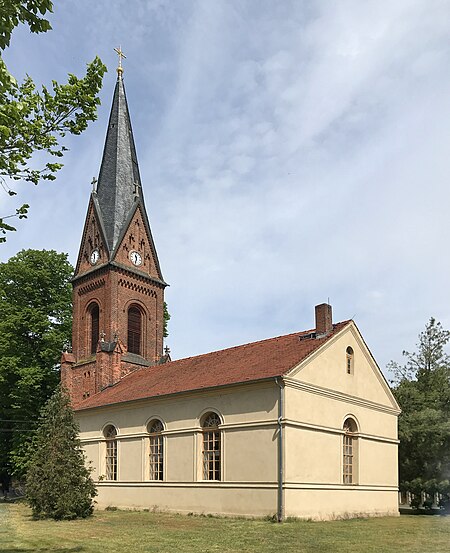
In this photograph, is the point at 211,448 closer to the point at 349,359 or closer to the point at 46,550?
the point at 349,359

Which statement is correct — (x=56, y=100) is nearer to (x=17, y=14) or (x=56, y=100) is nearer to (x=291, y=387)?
(x=17, y=14)

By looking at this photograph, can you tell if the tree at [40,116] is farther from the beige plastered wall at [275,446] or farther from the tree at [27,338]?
the tree at [27,338]

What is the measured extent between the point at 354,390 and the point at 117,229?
19891 mm

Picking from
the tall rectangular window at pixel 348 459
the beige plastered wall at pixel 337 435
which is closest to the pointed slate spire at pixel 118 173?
the beige plastered wall at pixel 337 435

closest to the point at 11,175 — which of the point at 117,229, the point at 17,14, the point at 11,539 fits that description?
the point at 17,14

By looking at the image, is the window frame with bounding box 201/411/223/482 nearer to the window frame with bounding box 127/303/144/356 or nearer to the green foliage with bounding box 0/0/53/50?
the window frame with bounding box 127/303/144/356

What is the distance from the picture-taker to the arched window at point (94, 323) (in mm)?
38875

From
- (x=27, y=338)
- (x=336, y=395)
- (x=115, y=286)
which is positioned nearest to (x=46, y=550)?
(x=336, y=395)

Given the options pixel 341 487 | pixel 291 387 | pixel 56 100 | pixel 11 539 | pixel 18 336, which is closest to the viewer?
pixel 56 100

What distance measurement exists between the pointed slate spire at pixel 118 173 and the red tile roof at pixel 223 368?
34.7 feet

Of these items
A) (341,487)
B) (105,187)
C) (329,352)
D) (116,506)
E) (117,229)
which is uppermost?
(105,187)

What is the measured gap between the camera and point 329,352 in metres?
25.6

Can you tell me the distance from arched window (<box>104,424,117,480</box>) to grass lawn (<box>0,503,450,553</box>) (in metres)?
6.31

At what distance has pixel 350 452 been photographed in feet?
86.7
